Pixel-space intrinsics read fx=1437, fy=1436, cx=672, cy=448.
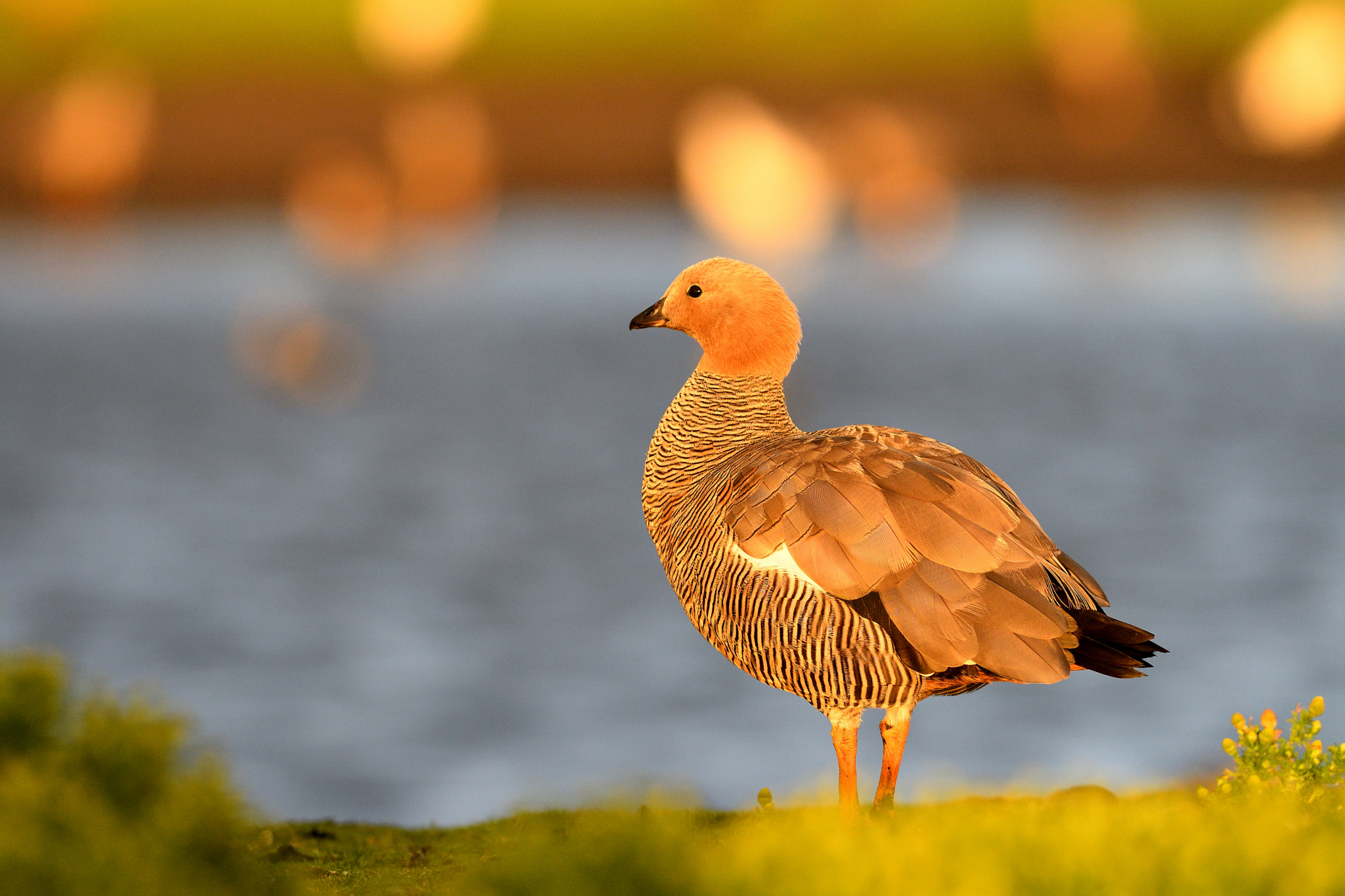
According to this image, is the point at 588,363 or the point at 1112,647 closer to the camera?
the point at 1112,647

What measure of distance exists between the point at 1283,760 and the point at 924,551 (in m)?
1.69

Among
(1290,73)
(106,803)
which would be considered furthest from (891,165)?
(106,803)

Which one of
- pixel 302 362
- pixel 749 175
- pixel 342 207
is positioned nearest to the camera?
→ pixel 302 362

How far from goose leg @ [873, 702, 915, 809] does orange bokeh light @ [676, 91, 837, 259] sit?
52.8 metres

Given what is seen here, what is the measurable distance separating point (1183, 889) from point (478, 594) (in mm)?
18339

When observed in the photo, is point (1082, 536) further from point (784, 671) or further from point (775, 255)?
point (775, 255)

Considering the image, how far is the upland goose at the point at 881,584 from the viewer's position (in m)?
5.54

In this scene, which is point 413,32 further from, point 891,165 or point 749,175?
point 891,165

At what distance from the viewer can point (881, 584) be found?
18.4 ft

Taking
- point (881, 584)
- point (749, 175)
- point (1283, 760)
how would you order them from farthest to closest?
1. point (749, 175)
2. point (1283, 760)
3. point (881, 584)

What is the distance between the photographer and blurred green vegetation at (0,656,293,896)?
3.68 meters

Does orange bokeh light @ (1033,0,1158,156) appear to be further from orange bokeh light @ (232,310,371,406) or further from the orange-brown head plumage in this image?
the orange-brown head plumage

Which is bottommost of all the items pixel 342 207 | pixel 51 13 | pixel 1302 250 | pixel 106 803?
pixel 106 803

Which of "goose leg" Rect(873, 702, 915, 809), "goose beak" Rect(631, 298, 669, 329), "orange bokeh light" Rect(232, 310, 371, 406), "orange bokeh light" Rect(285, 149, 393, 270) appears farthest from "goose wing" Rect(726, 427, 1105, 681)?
"orange bokeh light" Rect(285, 149, 393, 270)
